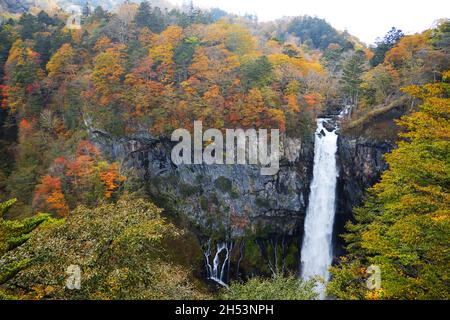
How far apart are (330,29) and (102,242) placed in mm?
70942

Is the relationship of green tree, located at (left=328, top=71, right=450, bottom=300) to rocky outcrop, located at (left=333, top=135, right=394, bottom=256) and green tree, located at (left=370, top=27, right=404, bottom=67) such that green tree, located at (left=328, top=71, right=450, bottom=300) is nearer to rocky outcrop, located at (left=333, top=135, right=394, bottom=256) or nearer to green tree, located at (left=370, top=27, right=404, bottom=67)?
rocky outcrop, located at (left=333, top=135, right=394, bottom=256)

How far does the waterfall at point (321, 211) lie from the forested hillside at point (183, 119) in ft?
3.63

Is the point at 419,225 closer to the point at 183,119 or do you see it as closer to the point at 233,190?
the point at 233,190

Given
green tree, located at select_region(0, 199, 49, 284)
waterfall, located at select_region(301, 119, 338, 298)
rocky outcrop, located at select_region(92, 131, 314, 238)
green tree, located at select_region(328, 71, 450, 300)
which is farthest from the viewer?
rocky outcrop, located at select_region(92, 131, 314, 238)

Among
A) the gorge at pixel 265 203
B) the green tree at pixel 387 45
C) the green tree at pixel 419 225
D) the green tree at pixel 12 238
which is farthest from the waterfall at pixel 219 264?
the green tree at pixel 387 45

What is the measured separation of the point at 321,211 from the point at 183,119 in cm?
1433

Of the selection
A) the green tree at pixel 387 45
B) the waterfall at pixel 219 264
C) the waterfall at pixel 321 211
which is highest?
the green tree at pixel 387 45

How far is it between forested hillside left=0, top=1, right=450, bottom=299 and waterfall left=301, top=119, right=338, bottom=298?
1.11m

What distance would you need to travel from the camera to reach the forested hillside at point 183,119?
1297cm

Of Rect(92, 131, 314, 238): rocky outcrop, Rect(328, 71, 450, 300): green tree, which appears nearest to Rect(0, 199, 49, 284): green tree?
Rect(328, 71, 450, 300): green tree

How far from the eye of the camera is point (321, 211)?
90.5 ft

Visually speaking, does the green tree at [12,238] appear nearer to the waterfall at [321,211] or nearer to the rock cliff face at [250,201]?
the rock cliff face at [250,201]

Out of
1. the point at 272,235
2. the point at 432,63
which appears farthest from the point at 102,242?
the point at 432,63

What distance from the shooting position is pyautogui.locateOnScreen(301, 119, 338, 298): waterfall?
27.2 m
